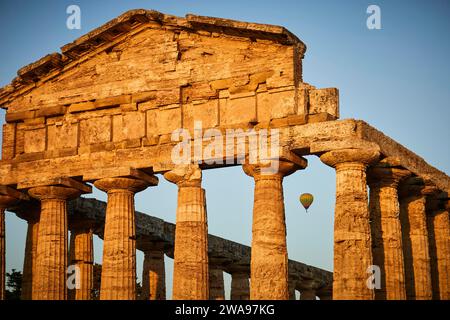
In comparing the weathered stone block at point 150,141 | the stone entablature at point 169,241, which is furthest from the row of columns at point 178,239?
the stone entablature at point 169,241

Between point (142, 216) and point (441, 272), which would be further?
point (142, 216)

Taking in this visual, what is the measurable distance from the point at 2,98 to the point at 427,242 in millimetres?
17106

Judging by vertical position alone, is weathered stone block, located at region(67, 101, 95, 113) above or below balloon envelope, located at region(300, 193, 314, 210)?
above

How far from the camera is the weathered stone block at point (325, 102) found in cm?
3306

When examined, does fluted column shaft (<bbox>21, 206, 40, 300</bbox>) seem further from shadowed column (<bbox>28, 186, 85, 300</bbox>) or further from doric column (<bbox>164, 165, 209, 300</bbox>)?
doric column (<bbox>164, 165, 209, 300</bbox>)

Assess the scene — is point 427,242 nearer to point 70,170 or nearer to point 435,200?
point 435,200

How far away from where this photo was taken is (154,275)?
47688 mm

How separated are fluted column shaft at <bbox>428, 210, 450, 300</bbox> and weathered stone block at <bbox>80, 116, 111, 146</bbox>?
44.1 ft

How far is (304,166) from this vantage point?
33938 mm

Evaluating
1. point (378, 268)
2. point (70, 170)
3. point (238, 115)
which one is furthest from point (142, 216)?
point (378, 268)

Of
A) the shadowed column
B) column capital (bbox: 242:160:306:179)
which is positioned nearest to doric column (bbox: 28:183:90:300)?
the shadowed column

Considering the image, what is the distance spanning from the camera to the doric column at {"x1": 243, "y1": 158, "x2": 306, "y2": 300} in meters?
32.4
